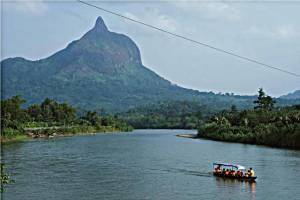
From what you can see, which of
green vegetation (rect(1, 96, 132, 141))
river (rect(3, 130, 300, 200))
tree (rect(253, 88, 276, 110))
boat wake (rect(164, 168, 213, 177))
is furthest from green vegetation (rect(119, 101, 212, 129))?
boat wake (rect(164, 168, 213, 177))

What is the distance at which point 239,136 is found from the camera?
198 feet

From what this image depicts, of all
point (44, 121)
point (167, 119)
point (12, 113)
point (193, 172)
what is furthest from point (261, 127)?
point (167, 119)

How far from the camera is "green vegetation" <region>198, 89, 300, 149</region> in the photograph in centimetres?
5009

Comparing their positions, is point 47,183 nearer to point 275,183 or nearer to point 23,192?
point 23,192

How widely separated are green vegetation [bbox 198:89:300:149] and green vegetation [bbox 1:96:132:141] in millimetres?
25671

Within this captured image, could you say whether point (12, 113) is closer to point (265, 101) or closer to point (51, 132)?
point (51, 132)

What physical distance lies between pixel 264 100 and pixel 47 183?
5574 cm

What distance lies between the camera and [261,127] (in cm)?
5791

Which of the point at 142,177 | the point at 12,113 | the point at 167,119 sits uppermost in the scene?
the point at 12,113

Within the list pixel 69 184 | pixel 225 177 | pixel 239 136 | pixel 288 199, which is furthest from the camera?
pixel 239 136

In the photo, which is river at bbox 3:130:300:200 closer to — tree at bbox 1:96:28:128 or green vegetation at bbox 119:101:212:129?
tree at bbox 1:96:28:128

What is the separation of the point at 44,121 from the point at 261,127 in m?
44.4

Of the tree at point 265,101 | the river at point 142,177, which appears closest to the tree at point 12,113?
the river at point 142,177

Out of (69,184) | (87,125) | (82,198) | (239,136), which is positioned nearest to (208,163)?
(69,184)
